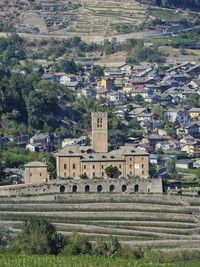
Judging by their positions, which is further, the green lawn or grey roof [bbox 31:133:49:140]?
grey roof [bbox 31:133:49:140]

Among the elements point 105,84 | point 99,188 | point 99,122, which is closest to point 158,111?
point 105,84

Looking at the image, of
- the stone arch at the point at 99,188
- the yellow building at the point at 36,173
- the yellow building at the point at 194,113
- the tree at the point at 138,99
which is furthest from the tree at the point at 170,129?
the stone arch at the point at 99,188

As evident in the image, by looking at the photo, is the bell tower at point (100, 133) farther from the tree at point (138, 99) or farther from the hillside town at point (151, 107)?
the tree at point (138, 99)

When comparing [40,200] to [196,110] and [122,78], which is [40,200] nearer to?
[196,110]

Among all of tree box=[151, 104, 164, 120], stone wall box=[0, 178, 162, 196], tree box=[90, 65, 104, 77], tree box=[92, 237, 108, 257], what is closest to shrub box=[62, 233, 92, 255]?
tree box=[92, 237, 108, 257]

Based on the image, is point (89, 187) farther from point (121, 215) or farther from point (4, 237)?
point (4, 237)

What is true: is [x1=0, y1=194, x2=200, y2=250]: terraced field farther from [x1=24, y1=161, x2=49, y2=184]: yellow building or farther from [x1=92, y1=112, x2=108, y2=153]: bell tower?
[x1=92, y1=112, x2=108, y2=153]: bell tower
